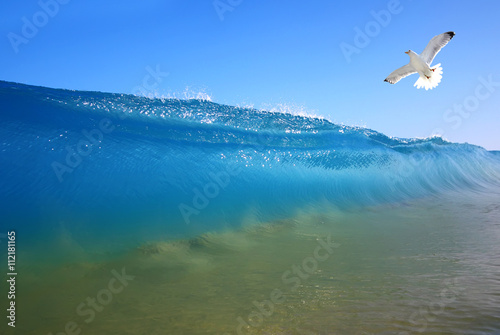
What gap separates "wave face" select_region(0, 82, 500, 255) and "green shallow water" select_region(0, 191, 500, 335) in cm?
94

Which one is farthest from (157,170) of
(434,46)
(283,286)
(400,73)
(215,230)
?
(434,46)

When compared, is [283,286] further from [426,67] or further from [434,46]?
[426,67]

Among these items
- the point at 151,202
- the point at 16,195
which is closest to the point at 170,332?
the point at 151,202

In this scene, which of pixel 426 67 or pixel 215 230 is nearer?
pixel 215 230

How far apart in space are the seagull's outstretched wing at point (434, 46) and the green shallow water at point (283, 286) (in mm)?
3987

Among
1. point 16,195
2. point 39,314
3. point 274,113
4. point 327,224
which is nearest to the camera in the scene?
point 39,314

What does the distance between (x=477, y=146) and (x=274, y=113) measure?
1594 centimetres

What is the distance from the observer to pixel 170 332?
2072 millimetres

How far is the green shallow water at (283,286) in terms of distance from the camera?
6.86ft

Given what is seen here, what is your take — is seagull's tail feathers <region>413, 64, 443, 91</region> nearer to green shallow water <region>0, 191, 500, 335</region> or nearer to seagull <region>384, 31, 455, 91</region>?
seagull <region>384, 31, 455, 91</region>

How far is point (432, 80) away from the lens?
7793 millimetres

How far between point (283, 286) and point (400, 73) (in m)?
6.80

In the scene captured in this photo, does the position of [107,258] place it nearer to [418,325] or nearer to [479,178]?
[418,325]

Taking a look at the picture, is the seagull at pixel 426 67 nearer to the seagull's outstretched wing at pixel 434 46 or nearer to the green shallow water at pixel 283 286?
the seagull's outstretched wing at pixel 434 46
